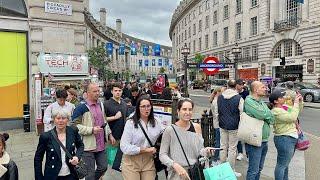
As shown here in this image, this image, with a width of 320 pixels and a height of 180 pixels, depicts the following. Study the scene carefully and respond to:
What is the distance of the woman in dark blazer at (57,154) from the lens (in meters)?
4.09

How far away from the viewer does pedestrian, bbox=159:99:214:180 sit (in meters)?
3.88

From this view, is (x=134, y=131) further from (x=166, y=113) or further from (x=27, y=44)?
(x=27, y=44)

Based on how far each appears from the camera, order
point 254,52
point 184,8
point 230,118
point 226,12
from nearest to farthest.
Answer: point 230,118 → point 254,52 → point 226,12 → point 184,8

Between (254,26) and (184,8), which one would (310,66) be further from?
(184,8)

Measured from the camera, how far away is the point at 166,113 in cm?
762

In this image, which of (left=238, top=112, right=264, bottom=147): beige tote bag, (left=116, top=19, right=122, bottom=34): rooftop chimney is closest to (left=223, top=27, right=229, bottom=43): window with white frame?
(left=238, top=112, right=264, bottom=147): beige tote bag

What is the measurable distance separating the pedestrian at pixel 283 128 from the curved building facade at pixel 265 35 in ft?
110

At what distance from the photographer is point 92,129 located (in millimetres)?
5332

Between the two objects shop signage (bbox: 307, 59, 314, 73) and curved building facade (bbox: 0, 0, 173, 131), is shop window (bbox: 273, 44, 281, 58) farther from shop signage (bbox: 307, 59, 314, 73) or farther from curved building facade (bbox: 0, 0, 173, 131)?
curved building facade (bbox: 0, 0, 173, 131)

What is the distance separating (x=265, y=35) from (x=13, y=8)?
36.5 meters

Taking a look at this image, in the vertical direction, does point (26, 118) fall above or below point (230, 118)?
below

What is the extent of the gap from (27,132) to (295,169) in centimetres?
941

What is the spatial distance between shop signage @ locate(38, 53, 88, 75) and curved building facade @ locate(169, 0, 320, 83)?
28.0 m

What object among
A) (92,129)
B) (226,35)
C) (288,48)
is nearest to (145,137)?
(92,129)
